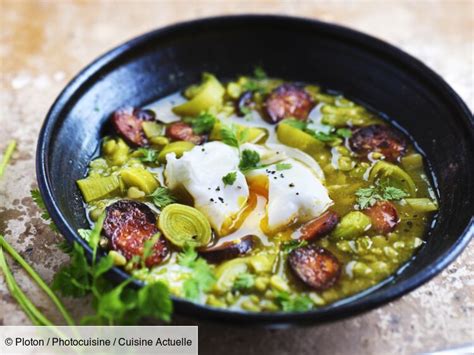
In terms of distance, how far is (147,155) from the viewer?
12.0ft

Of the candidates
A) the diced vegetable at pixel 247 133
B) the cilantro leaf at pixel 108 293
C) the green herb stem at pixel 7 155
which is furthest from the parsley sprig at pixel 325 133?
the green herb stem at pixel 7 155

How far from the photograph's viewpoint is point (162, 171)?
3.61 metres

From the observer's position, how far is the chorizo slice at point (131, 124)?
3.80 metres

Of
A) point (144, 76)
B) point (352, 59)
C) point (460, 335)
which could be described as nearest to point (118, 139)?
point (144, 76)

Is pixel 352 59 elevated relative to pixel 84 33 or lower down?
lower down

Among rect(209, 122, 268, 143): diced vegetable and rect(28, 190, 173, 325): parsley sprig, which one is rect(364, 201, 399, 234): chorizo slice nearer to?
rect(209, 122, 268, 143): diced vegetable

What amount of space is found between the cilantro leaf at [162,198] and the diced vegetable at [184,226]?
126 millimetres

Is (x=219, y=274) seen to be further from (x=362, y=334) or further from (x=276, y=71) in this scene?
(x=276, y=71)

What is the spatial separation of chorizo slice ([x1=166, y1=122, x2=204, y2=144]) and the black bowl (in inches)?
15.5

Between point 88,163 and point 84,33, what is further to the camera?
point 84,33

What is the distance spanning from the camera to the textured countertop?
2.96 m

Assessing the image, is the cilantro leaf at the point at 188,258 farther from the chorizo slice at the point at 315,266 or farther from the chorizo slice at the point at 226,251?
the chorizo slice at the point at 315,266

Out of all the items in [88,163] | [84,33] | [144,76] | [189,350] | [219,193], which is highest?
[84,33]

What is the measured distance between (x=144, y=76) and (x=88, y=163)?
2.39ft
